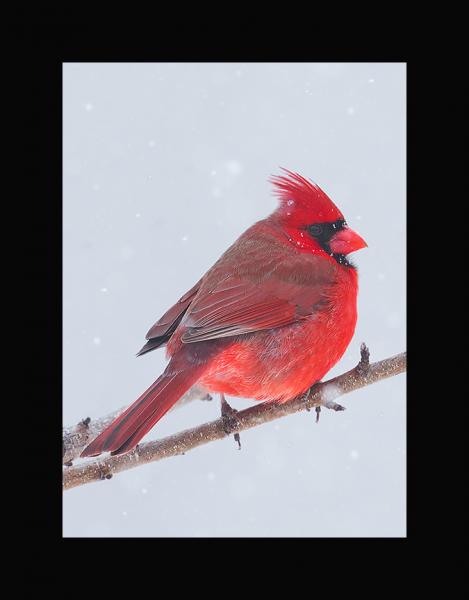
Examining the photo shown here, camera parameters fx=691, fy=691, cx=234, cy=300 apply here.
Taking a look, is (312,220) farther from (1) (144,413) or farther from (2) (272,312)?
(1) (144,413)

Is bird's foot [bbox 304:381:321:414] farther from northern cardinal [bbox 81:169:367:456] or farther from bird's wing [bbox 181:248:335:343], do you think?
bird's wing [bbox 181:248:335:343]

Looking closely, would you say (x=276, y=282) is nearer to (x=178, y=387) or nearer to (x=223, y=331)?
(x=223, y=331)

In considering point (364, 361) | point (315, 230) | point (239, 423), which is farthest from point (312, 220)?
point (239, 423)

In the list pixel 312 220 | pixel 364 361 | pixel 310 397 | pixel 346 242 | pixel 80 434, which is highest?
pixel 312 220

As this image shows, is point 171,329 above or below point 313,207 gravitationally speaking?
below
